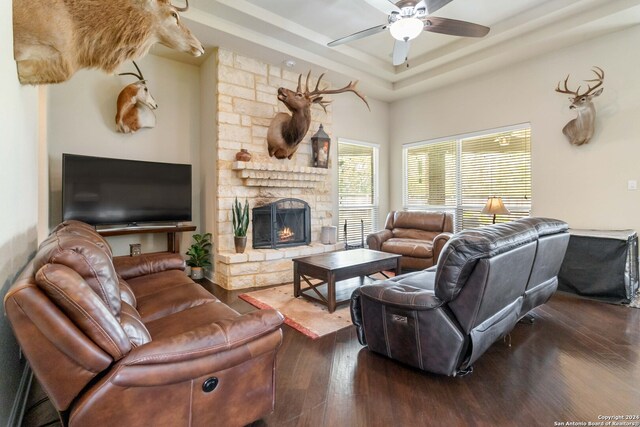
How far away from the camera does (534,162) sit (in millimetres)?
4645

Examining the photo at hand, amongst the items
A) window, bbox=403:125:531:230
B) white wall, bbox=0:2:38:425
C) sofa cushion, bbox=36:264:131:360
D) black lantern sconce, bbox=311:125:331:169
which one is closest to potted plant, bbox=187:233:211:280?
black lantern sconce, bbox=311:125:331:169

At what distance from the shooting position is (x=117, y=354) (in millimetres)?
1151

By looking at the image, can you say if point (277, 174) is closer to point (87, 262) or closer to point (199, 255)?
point (199, 255)

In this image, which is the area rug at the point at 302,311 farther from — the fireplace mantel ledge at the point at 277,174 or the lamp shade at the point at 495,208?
the lamp shade at the point at 495,208

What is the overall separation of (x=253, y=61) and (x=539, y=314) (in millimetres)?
4802

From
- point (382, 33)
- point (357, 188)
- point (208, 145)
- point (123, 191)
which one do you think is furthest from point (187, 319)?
point (357, 188)

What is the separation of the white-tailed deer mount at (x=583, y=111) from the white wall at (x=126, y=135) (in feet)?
16.9

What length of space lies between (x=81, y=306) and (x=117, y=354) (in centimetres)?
23

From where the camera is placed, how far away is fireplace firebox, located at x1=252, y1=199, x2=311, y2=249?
4.66m

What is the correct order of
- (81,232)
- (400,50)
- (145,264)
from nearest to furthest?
(81,232) → (145,264) → (400,50)

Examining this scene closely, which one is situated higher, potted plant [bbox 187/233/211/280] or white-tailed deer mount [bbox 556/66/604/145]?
white-tailed deer mount [bbox 556/66/604/145]

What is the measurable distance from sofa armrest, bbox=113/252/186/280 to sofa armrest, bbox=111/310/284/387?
A: 1.74 metres

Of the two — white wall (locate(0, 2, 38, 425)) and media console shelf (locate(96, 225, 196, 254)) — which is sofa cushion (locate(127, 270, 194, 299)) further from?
media console shelf (locate(96, 225, 196, 254))

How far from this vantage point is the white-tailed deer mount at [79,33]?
1.56 m
